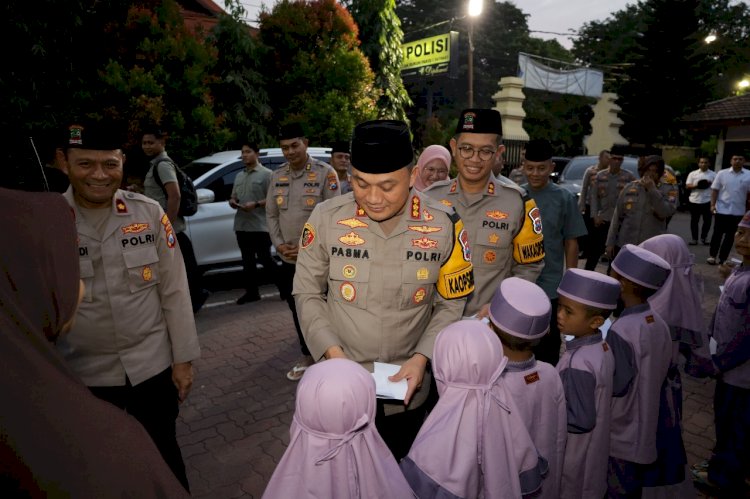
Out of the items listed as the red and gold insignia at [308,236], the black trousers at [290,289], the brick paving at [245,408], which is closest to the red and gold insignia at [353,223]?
the red and gold insignia at [308,236]

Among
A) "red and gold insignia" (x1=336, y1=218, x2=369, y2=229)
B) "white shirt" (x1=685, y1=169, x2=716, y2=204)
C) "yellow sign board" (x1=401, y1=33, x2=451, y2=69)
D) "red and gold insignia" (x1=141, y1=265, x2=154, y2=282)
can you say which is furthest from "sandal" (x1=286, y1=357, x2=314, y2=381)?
"yellow sign board" (x1=401, y1=33, x2=451, y2=69)

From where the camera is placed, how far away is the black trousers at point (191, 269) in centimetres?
617

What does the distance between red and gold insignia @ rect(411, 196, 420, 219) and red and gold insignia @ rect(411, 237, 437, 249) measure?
0.13 meters

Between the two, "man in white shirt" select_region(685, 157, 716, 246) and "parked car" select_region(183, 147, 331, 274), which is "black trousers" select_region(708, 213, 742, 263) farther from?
"parked car" select_region(183, 147, 331, 274)

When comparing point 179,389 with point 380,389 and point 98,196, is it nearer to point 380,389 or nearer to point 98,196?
point 98,196

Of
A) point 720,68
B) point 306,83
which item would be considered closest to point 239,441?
point 306,83

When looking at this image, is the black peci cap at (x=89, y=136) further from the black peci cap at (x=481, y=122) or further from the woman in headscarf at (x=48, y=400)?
the black peci cap at (x=481, y=122)

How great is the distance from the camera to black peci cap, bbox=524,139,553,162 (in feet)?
14.1

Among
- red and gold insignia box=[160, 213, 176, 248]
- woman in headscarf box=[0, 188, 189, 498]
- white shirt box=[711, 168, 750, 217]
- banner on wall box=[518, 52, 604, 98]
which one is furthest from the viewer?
banner on wall box=[518, 52, 604, 98]

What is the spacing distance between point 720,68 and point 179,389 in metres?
50.5

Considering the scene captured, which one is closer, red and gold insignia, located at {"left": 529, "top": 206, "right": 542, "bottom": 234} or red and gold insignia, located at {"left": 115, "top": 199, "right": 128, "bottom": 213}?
red and gold insignia, located at {"left": 115, "top": 199, "right": 128, "bottom": 213}

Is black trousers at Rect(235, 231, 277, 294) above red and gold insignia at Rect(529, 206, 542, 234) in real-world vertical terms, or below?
below

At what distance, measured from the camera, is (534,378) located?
86.6 inches

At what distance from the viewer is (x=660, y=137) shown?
30.1m
